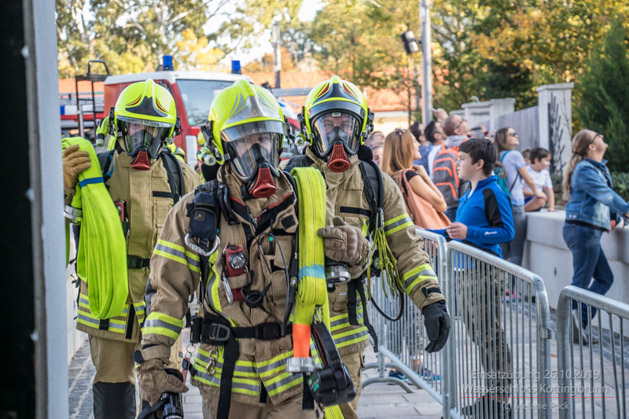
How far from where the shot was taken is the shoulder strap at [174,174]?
4496 millimetres

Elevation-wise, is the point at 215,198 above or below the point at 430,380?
above

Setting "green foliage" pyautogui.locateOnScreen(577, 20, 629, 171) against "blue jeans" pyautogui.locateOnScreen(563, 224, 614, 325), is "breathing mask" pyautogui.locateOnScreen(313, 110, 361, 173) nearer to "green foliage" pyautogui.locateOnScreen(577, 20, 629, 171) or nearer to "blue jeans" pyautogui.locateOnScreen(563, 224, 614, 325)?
"blue jeans" pyautogui.locateOnScreen(563, 224, 614, 325)

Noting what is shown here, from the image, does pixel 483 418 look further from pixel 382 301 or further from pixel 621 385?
pixel 382 301

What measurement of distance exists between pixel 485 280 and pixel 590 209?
10.6 ft

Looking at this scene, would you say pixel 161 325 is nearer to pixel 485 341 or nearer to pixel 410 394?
pixel 485 341

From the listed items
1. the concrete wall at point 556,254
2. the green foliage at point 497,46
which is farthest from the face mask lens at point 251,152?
the green foliage at point 497,46

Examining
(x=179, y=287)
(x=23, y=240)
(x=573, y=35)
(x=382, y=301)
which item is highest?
(x=573, y=35)

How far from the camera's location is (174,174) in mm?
4570

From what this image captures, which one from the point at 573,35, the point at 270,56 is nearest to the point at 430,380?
the point at 573,35

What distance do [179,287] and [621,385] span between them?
1649 millimetres

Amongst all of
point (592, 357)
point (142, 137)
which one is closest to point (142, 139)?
point (142, 137)

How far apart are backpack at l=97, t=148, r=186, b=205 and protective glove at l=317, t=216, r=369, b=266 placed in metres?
1.71

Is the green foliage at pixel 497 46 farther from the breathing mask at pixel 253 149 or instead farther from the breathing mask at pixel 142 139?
the breathing mask at pixel 253 149

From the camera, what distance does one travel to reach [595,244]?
7.02 metres
